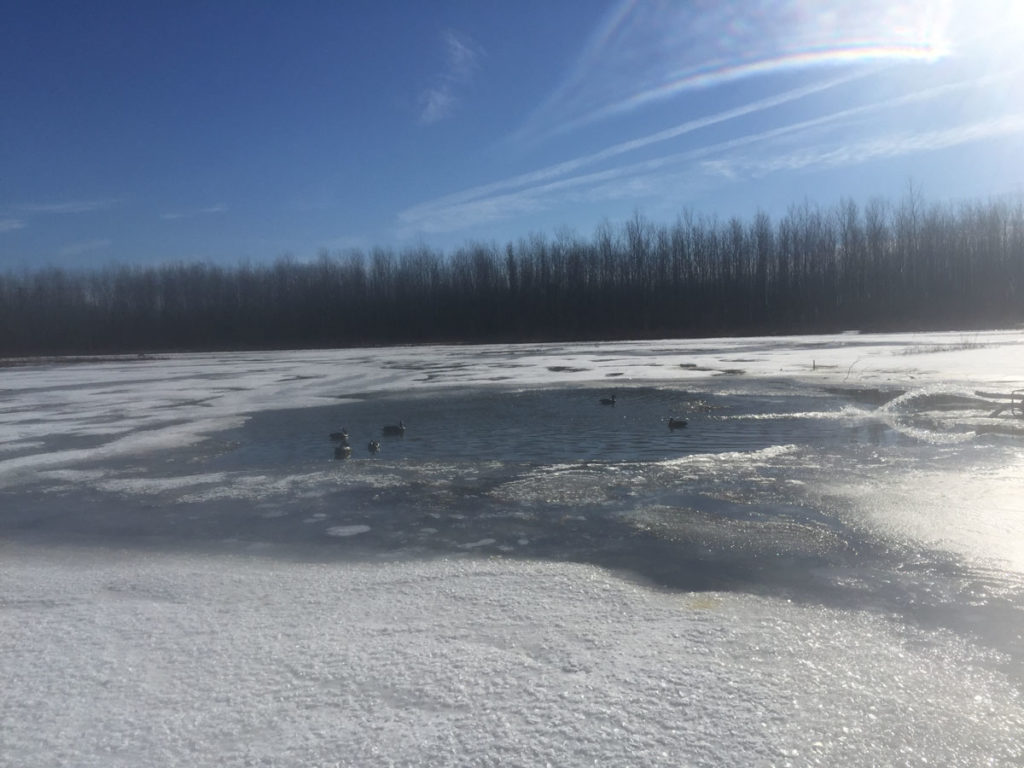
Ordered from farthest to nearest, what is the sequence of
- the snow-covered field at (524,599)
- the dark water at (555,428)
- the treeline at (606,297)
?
the treeline at (606,297)
the dark water at (555,428)
the snow-covered field at (524,599)

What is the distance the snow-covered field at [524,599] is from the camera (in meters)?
2.97

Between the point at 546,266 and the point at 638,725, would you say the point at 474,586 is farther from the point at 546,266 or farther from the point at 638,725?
the point at 546,266

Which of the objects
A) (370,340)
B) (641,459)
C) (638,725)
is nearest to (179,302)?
(370,340)

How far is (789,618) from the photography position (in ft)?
13.5

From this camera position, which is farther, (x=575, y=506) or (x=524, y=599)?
(x=575, y=506)

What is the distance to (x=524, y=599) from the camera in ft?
14.6

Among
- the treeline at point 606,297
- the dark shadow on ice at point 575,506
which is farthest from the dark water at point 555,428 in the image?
the treeline at point 606,297

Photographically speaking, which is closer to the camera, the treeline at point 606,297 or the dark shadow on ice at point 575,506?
the dark shadow on ice at point 575,506

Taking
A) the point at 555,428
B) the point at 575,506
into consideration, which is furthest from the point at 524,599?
the point at 555,428

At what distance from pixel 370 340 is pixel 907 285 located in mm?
41803

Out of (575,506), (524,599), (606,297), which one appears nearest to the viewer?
(524,599)

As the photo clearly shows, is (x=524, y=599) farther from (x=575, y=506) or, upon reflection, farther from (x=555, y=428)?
(x=555, y=428)

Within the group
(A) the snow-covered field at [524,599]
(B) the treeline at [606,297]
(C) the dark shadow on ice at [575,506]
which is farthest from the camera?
(B) the treeline at [606,297]

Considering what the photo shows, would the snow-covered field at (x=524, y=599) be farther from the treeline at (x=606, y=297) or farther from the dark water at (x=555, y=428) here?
the treeline at (x=606, y=297)
